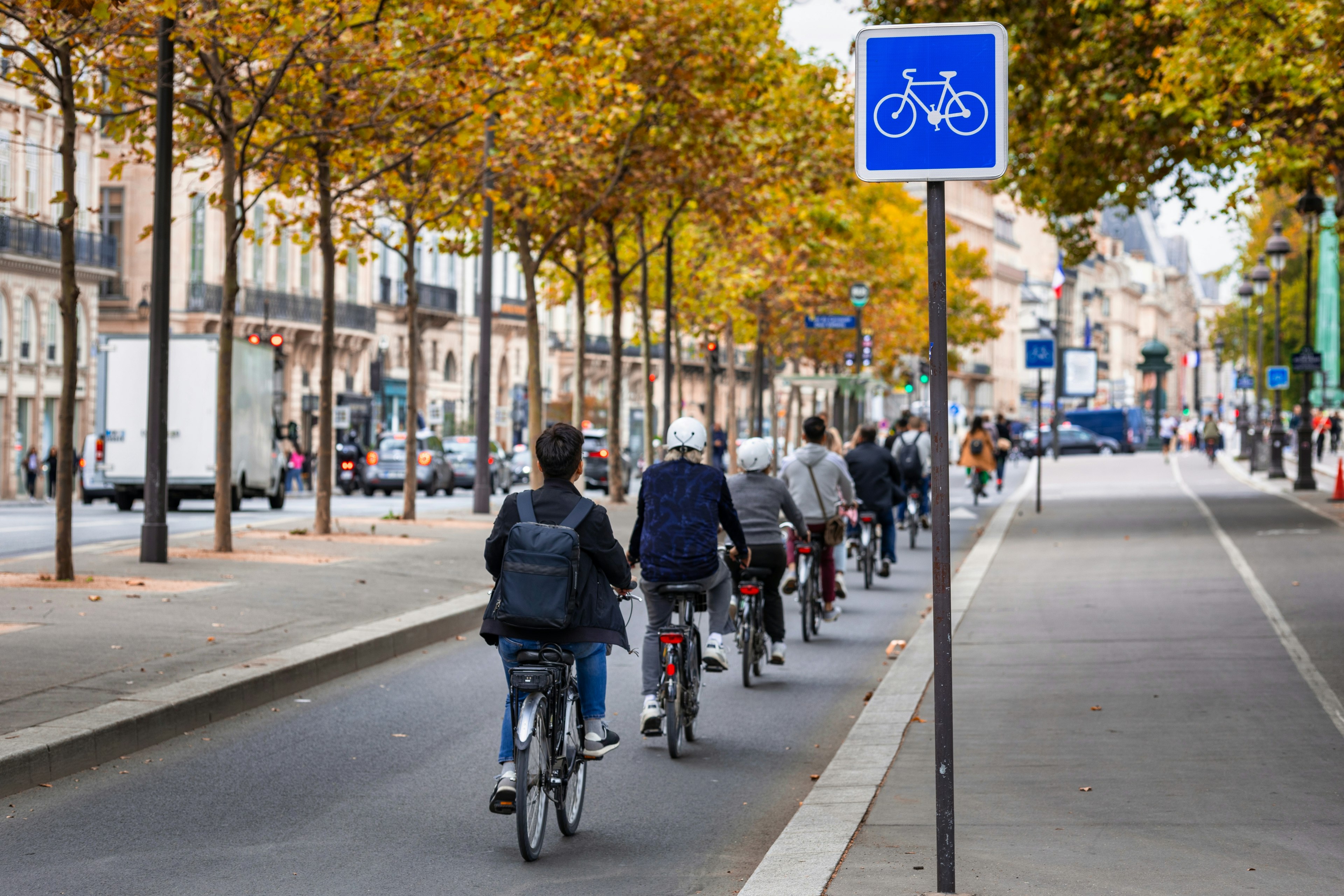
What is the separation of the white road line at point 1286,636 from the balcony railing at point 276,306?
38.3 m

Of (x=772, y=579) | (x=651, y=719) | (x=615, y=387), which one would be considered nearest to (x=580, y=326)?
(x=615, y=387)

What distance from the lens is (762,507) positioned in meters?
11.6

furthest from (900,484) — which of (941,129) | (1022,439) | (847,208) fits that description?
(1022,439)

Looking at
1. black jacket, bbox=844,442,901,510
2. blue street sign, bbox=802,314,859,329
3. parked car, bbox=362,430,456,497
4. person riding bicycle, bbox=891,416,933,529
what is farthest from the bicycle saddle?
parked car, bbox=362,430,456,497

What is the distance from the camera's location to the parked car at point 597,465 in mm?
48562

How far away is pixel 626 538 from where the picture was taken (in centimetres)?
2483

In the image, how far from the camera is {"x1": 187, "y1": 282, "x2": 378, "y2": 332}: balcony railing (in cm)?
5769

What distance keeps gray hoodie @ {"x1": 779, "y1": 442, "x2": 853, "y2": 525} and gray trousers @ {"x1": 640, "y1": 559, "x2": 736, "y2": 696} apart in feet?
13.7

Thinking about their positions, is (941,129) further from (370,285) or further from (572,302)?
(572,302)

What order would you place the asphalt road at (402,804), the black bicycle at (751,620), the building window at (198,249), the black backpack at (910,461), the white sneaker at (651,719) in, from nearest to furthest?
the asphalt road at (402,804) → the white sneaker at (651,719) → the black bicycle at (751,620) → the black backpack at (910,461) → the building window at (198,249)

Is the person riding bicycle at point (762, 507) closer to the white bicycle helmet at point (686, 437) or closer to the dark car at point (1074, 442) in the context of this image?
the white bicycle helmet at point (686, 437)

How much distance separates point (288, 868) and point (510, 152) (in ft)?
64.9

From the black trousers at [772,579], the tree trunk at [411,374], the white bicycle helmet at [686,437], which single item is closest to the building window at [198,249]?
the tree trunk at [411,374]

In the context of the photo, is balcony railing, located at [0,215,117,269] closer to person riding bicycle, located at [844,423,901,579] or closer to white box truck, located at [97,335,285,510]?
white box truck, located at [97,335,285,510]
